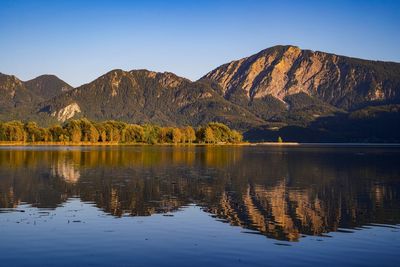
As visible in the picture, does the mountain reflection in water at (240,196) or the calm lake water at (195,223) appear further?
the mountain reflection in water at (240,196)

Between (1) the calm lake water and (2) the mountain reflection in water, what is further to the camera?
→ (2) the mountain reflection in water

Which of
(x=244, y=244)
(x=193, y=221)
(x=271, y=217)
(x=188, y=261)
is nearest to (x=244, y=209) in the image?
(x=271, y=217)

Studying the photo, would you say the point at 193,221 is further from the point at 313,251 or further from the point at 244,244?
the point at 313,251

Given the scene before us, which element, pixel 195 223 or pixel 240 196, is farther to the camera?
Answer: pixel 240 196

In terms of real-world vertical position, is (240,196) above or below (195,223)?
above

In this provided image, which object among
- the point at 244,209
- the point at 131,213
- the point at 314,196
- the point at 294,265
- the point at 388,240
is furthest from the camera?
the point at 314,196

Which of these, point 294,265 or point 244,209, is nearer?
point 294,265

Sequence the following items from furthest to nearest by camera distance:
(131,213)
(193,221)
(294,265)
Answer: (131,213) → (193,221) → (294,265)

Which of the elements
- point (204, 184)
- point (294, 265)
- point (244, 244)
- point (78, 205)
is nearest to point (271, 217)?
point (244, 244)

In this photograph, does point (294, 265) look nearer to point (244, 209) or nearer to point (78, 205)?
point (244, 209)

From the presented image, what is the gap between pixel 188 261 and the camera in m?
25.8

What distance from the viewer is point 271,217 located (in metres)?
39.5

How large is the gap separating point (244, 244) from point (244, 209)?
13858 millimetres

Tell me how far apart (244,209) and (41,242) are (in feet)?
64.7
